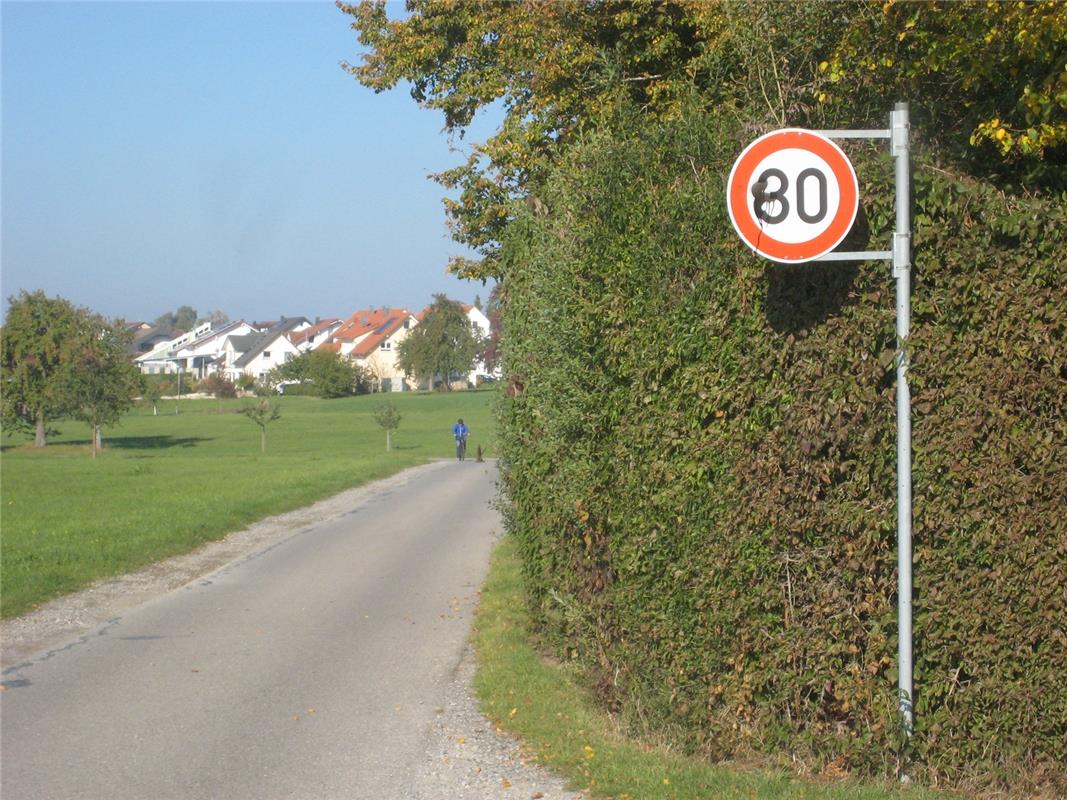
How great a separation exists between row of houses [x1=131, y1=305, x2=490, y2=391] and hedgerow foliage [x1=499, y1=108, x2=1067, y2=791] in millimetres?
123884

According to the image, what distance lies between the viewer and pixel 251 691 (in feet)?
27.5

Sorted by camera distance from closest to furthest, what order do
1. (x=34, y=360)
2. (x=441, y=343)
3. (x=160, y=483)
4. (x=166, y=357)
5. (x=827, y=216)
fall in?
(x=827, y=216) → (x=160, y=483) → (x=34, y=360) → (x=441, y=343) → (x=166, y=357)

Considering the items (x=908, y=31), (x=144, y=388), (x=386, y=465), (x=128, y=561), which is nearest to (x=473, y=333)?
(x=144, y=388)

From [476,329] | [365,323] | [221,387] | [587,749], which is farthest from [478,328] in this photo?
[587,749]

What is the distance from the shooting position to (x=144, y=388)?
67312 millimetres

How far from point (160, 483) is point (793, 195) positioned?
3218 centimetres

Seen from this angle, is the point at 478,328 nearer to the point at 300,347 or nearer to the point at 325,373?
the point at 325,373

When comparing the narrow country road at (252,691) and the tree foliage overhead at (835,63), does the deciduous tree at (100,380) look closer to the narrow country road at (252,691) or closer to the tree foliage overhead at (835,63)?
the narrow country road at (252,691)

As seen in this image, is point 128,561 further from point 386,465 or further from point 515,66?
point 386,465

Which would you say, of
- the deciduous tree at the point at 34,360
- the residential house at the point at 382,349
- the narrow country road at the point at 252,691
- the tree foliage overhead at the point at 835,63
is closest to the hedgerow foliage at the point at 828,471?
the tree foliage overhead at the point at 835,63

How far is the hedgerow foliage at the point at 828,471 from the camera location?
5.18 meters

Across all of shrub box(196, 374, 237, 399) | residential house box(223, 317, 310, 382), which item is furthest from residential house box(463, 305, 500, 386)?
shrub box(196, 374, 237, 399)

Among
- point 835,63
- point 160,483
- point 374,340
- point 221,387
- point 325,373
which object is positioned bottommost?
point 160,483

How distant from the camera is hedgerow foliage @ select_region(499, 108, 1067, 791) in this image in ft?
17.0
